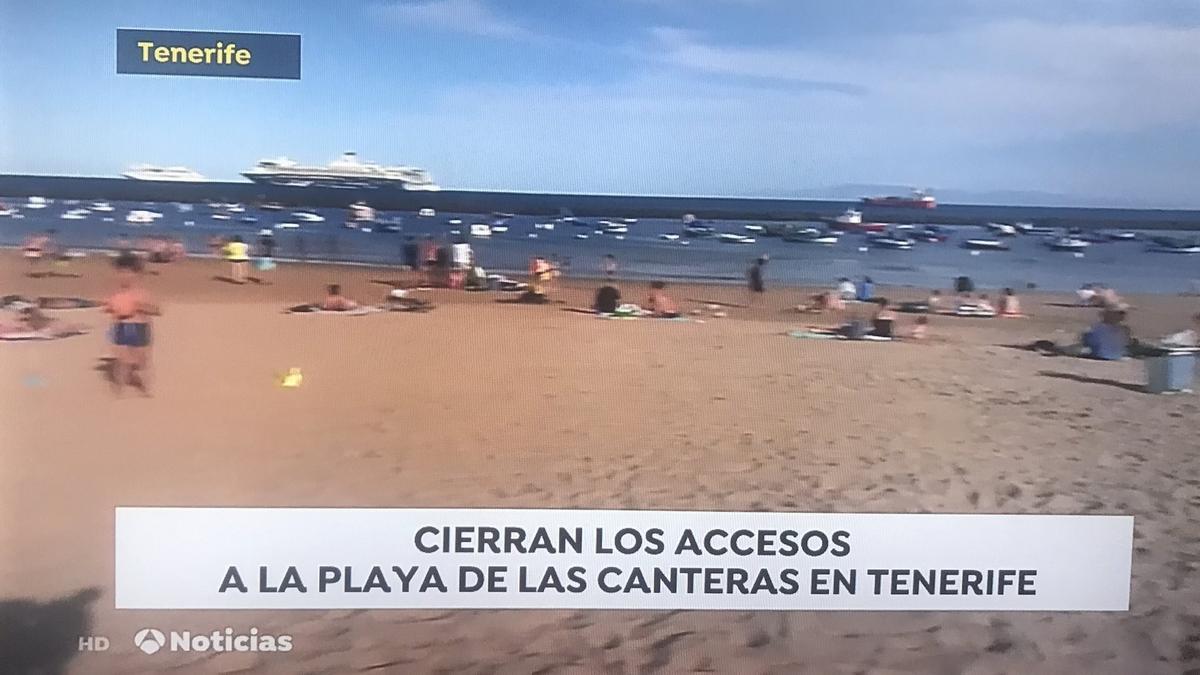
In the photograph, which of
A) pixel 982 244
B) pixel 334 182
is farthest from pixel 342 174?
pixel 982 244

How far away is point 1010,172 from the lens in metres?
1.74

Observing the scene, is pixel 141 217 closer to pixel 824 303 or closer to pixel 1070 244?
pixel 824 303

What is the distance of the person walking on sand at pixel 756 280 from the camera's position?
1.72 meters

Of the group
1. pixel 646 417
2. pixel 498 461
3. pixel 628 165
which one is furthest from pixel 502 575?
pixel 628 165

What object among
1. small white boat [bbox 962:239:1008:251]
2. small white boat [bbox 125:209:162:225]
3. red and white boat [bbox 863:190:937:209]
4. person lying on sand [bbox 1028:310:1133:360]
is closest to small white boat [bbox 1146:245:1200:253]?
person lying on sand [bbox 1028:310:1133:360]

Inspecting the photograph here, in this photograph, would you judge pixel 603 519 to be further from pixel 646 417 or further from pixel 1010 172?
pixel 1010 172

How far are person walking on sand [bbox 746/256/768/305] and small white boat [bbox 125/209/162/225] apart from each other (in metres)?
0.86

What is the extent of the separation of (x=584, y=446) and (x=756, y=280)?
14.1 inches

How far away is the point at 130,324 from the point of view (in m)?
1.66

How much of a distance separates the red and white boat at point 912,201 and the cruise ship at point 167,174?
1.00m

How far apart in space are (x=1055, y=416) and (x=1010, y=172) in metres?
0.37

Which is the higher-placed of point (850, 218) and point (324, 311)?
point (850, 218)

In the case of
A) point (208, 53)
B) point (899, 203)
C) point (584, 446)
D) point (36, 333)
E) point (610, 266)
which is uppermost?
point (208, 53)

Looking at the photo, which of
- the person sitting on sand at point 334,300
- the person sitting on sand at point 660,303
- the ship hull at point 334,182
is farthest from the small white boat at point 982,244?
the person sitting on sand at point 334,300
